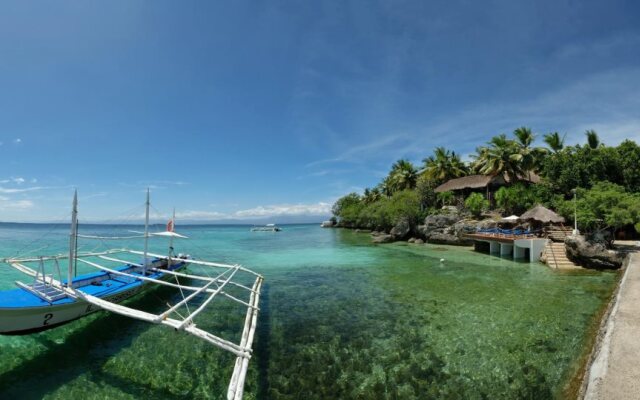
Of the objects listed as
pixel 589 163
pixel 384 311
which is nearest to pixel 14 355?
pixel 384 311

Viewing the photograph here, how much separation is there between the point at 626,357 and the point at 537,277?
12.4m

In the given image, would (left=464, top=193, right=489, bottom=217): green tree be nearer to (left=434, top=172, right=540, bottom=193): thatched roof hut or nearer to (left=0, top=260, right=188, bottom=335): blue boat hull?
(left=434, top=172, right=540, bottom=193): thatched roof hut

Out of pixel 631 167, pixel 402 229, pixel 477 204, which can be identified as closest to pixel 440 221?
pixel 477 204

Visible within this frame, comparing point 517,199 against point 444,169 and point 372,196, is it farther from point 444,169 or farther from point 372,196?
point 372,196

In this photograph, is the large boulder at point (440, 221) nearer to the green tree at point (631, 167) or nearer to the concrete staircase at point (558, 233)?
the concrete staircase at point (558, 233)

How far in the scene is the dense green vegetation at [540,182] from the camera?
2156cm

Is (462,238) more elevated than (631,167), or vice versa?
(631,167)

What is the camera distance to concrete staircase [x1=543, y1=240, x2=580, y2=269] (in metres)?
20.5

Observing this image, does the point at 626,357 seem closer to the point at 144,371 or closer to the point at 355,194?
the point at 144,371

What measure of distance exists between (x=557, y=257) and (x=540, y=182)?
19.1 m

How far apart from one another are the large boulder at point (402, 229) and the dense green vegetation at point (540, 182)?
0.72 meters

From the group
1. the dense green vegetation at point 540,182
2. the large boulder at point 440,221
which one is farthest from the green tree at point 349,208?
the large boulder at point 440,221

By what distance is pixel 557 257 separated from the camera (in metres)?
21.7

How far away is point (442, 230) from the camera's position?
125 feet
